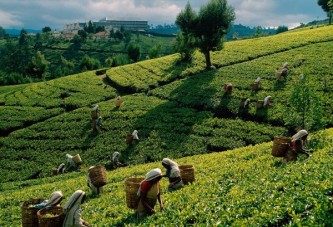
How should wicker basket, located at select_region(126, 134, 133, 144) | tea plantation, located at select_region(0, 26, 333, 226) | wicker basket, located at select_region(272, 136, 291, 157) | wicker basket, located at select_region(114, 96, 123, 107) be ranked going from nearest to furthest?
tea plantation, located at select_region(0, 26, 333, 226)
wicker basket, located at select_region(272, 136, 291, 157)
wicker basket, located at select_region(126, 134, 133, 144)
wicker basket, located at select_region(114, 96, 123, 107)

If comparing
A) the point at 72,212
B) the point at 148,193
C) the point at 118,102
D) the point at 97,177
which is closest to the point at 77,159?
the point at 118,102

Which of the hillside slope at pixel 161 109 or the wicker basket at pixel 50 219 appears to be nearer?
the wicker basket at pixel 50 219

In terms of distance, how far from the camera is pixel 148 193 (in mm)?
11664

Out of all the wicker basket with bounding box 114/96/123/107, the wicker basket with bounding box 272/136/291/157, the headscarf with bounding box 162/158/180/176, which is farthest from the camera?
the wicker basket with bounding box 114/96/123/107

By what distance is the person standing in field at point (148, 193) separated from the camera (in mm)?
11531

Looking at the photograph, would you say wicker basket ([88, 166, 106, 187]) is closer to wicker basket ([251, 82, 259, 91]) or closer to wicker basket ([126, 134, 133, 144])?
wicker basket ([126, 134, 133, 144])

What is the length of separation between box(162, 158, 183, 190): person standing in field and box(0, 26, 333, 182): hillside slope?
1353 cm

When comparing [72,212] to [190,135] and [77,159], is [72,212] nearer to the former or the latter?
[77,159]

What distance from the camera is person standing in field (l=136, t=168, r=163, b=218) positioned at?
11531 mm

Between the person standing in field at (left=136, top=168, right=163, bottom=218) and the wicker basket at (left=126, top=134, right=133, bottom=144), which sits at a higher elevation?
the person standing in field at (left=136, top=168, right=163, bottom=218)

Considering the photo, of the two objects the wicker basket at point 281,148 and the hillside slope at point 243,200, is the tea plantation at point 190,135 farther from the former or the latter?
the wicker basket at point 281,148

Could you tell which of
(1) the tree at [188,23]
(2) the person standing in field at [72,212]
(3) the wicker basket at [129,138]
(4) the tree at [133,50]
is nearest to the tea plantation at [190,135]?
(3) the wicker basket at [129,138]

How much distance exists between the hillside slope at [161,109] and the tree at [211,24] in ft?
13.0

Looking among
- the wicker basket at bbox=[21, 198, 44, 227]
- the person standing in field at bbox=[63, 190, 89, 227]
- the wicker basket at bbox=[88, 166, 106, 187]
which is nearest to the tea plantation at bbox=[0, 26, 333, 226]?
the wicker basket at bbox=[88, 166, 106, 187]
